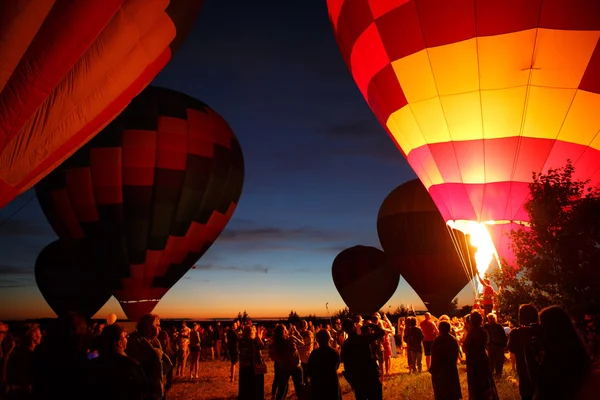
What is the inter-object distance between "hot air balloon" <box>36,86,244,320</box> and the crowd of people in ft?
25.2

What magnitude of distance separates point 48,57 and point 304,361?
18.5 feet

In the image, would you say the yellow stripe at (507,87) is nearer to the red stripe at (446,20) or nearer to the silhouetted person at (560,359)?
the red stripe at (446,20)

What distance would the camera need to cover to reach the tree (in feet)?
21.5

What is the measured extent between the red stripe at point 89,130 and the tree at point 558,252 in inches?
271

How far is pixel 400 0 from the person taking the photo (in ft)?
29.1

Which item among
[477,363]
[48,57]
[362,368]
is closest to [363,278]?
[48,57]

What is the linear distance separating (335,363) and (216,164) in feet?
39.5

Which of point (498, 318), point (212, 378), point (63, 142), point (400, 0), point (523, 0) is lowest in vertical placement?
point (212, 378)

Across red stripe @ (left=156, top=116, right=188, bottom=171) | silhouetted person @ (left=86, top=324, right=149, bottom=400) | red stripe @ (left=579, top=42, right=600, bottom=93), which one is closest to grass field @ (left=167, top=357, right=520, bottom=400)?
red stripe @ (left=579, top=42, right=600, bottom=93)

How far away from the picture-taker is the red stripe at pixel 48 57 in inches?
252

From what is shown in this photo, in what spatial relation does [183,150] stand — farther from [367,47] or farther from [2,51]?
[2,51]

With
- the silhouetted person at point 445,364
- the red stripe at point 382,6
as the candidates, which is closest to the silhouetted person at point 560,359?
the silhouetted person at point 445,364

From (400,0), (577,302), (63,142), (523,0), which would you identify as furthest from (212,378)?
(523,0)

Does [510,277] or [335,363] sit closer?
[335,363]
